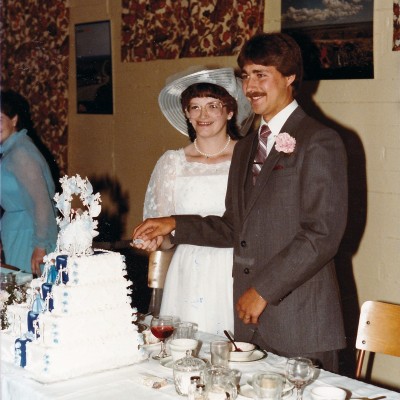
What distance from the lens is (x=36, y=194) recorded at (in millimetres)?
4305

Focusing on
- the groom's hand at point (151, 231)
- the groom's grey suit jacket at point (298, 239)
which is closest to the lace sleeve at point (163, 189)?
the groom's hand at point (151, 231)

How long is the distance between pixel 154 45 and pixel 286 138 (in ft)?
9.66

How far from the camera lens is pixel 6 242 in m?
4.53

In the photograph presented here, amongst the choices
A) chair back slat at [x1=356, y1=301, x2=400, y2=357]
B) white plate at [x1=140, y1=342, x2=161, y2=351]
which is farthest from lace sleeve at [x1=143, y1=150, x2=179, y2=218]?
chair back slat at [x1=356, y1=301, x2=400, y2=357]

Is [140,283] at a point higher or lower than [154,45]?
lower

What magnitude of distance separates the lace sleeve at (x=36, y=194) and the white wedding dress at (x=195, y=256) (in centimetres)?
100

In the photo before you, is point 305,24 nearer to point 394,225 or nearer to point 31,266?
point 394,225

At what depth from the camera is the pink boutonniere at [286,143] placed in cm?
254

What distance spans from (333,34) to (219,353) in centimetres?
234

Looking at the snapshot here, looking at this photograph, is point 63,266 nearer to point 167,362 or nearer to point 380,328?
point 167,362

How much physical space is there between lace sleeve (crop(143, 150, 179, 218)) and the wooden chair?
4.19ft

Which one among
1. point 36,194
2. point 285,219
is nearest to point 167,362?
point 285,219

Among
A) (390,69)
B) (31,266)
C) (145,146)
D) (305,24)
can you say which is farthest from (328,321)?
(145,146)

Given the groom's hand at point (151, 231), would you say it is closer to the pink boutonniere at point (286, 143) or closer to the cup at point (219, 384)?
the pink boutonniere at point (286, 143)
